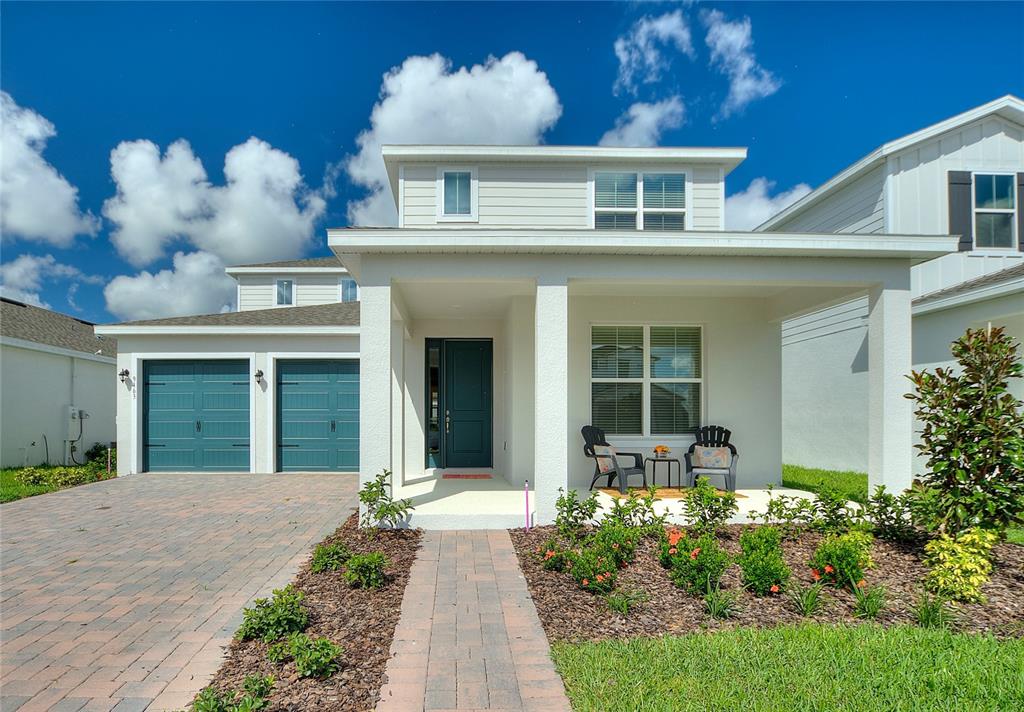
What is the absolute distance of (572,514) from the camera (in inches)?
216

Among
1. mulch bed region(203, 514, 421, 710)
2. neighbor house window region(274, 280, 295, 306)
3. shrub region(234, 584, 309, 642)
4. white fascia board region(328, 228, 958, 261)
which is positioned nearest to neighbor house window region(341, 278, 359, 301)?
neighbor house window region(274, 280, 295, 306)

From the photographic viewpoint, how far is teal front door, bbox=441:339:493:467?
9430 millimetres

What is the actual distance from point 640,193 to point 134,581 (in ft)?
29.8

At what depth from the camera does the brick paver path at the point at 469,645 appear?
2648 mm

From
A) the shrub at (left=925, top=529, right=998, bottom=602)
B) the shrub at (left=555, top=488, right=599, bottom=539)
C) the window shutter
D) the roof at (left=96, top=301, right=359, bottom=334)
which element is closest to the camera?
the shrub at (left=925, top=529, right=998, bottom=602)

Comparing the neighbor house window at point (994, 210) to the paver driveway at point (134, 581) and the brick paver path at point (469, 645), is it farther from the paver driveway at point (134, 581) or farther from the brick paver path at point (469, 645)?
the paver driveway at point (134, 581)

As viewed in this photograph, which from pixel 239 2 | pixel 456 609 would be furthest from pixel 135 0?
pixel 456 609

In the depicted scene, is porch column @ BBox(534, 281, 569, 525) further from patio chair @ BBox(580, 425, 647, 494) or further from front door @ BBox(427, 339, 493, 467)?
front door @ BBox(427, 339, 493, 467)

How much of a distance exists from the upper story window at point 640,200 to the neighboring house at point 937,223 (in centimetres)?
326

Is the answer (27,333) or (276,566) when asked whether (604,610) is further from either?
(27,333)

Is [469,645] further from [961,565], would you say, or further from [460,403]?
[460,403]

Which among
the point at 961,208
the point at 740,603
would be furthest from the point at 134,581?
the point at 961,208

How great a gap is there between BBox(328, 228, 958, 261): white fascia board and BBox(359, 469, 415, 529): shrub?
2.63 meters

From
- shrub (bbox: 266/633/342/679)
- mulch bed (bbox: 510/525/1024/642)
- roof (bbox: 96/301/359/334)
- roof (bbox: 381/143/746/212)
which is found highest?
roof (bbox: 381/143/746/212)
